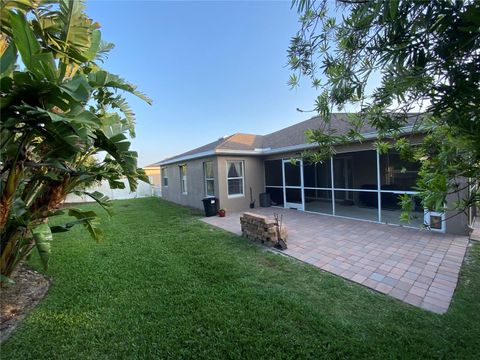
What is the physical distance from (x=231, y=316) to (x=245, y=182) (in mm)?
9147

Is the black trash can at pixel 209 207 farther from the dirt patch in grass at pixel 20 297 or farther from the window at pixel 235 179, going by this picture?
the dirt patch in grass at pixel 20 297

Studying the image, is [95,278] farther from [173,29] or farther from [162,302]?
[173,29]

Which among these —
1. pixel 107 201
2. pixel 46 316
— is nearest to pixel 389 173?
pixel 107 201

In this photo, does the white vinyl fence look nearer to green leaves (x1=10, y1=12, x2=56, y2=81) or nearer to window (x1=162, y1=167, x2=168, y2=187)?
window (x1=162, y1=167, x2=168, y2=187)

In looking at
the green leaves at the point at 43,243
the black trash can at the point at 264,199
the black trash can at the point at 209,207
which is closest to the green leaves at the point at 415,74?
the green leaves at the point at 43,243

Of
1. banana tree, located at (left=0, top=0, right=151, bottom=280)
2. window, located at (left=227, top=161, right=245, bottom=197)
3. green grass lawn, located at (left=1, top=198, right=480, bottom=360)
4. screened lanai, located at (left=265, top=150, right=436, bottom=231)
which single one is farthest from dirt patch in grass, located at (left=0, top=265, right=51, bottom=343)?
screened lanai, located at (left=265, top=150, right=436, bottom=231)

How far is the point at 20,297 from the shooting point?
397cm

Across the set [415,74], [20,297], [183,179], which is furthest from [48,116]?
[183,179]

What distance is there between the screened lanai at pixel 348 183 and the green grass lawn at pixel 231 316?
534 centimetres

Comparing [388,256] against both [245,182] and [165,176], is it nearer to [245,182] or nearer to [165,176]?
[245,182]

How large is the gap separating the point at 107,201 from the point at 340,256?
5.04 meters

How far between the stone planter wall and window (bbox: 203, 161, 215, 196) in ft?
17.5

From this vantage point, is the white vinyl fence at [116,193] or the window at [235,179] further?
the white vinyl fence at [116,193]

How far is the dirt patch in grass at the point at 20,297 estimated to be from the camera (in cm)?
331
